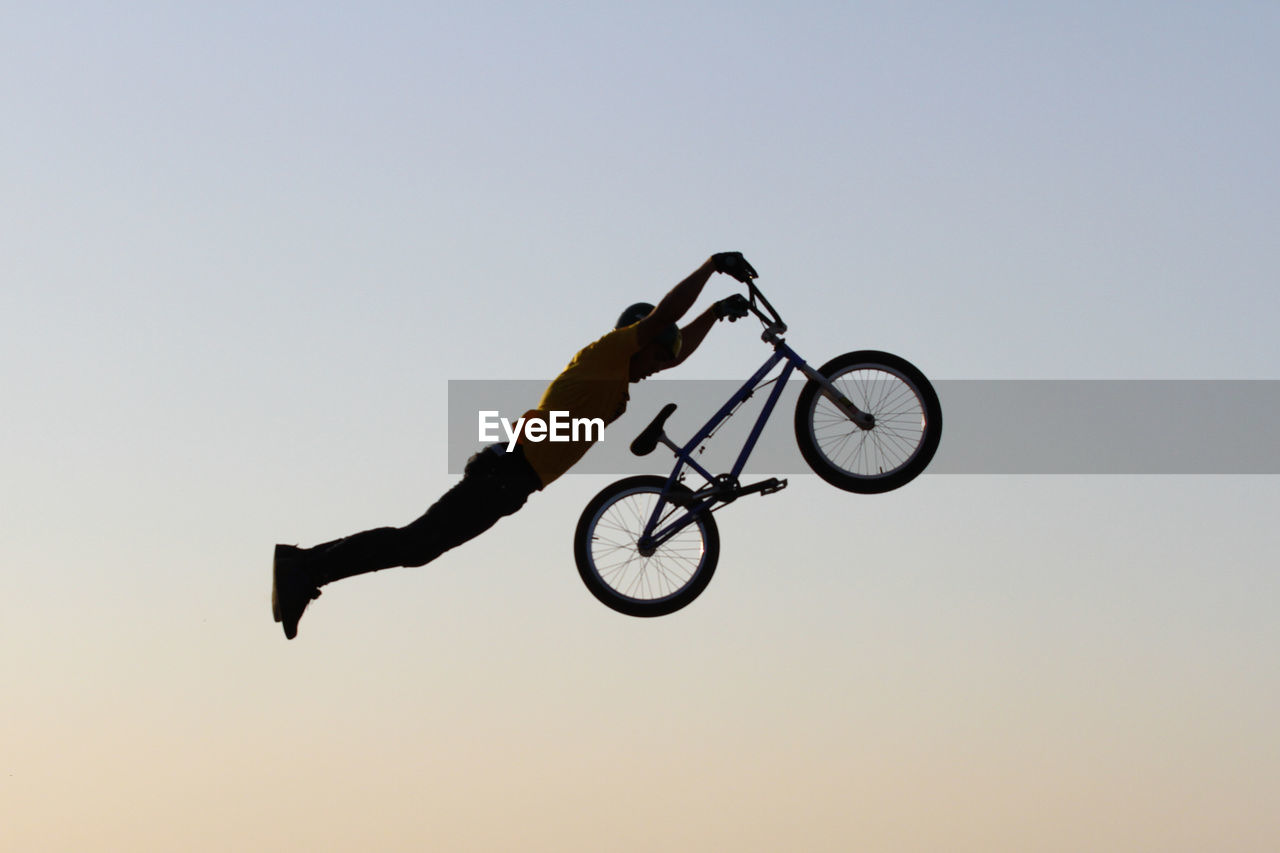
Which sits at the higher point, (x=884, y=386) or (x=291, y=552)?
(x=884, y=386)

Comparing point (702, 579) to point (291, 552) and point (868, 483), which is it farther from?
point (291, 552)

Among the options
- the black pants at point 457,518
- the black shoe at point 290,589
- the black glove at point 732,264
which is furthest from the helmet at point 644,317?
the black shoe at point 290,589

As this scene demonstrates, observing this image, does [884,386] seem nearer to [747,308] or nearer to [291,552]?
[747,308]

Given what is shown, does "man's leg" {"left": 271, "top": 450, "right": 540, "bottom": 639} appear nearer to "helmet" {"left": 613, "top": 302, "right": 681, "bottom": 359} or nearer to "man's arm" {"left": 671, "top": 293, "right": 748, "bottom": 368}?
"helmet" {"left": 613, "top": 302, "right": 681, "bottom": 359}

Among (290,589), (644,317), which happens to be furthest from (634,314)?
(290,589)

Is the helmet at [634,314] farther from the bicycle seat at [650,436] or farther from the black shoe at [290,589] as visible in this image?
the black shoe at [290,589]

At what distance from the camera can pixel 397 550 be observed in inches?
563

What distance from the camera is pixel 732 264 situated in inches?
566

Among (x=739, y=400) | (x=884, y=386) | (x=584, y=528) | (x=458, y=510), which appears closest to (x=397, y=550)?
(x=458, y=510)

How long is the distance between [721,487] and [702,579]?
666mm

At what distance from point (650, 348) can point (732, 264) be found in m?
0.81

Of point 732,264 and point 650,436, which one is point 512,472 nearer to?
point 650,436

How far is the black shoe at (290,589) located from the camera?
14.6 m

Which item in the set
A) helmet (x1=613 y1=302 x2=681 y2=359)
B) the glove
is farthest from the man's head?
the glove
